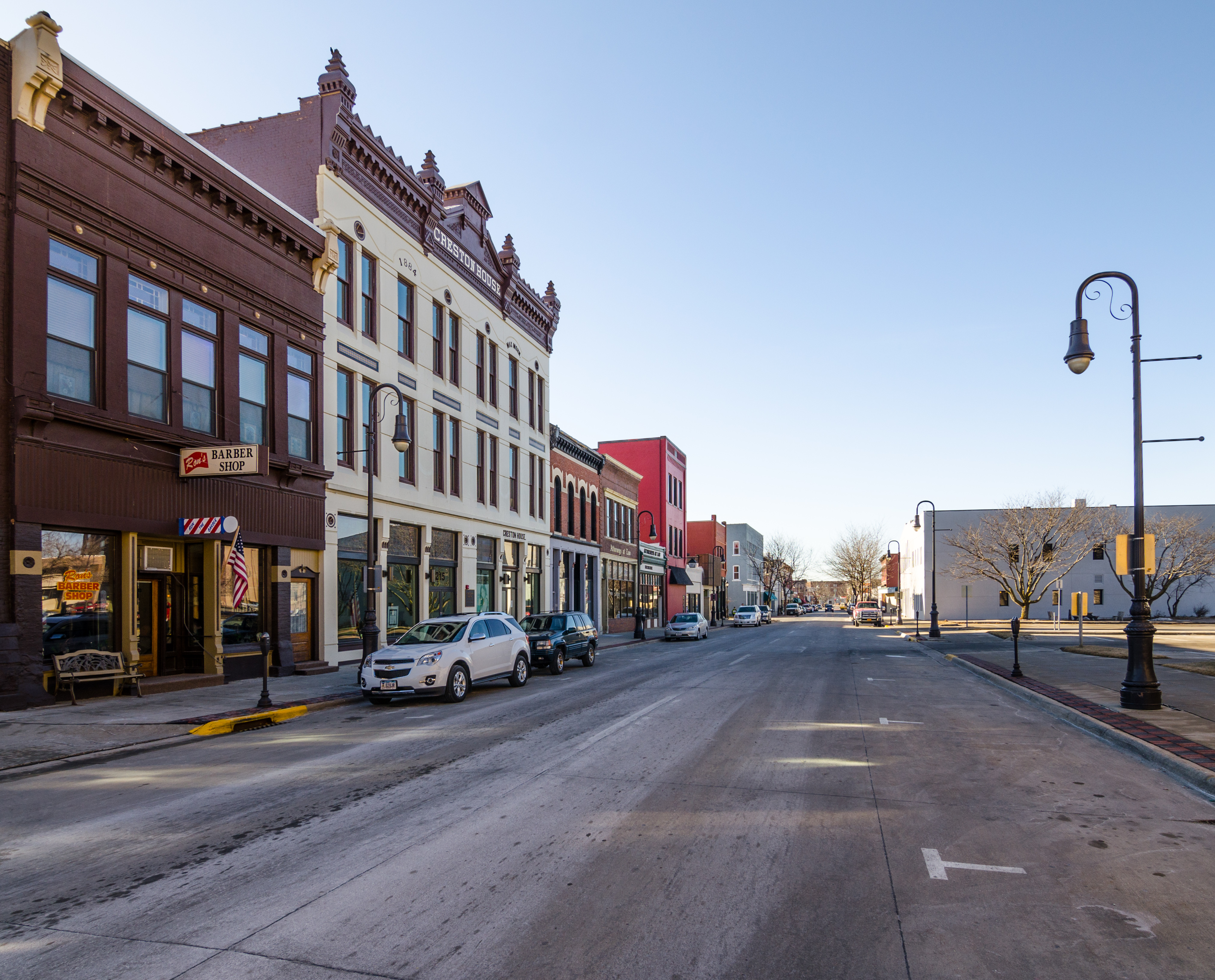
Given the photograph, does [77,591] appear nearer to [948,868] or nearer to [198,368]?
[198,368]

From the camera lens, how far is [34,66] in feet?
47.0

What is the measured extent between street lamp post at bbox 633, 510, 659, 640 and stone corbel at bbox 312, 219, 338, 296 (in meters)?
24.6

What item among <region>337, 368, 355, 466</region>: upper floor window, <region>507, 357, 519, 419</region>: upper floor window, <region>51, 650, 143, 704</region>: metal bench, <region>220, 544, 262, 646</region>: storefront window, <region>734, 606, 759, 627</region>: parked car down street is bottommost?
<region>734, 606, 759, 627</region>: parked car down street

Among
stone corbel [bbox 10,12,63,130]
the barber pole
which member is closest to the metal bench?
the barber pole

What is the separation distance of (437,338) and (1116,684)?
21706 millimetres

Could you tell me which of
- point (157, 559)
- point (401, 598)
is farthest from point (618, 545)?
point (157, 559)

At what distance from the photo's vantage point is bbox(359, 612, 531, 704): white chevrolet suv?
15203 mm

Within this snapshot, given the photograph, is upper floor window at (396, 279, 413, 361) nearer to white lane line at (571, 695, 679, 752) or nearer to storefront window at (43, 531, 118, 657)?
storefront window at (43, 531, 118, 657)

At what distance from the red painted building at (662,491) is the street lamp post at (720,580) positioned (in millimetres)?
15586

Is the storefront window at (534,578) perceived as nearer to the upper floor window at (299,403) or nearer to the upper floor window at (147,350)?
the upper floor window at (299,403)

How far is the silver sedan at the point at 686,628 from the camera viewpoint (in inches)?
1694

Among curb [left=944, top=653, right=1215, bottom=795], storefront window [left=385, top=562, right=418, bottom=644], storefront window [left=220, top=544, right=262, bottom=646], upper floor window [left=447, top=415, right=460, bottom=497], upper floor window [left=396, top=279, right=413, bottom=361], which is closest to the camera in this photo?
curb [left=944, top=653, right=1215, bottom=795]

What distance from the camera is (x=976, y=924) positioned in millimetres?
5074

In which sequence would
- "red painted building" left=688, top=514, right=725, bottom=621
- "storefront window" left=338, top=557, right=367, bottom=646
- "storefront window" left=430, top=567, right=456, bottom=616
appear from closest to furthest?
"storefront window" left=338, top=557, right=367, bottom=646
"storefront window" left=430, top=567, right=456, bottom=616
"red painted building" left=688, top=514, right=725, bottom=621
